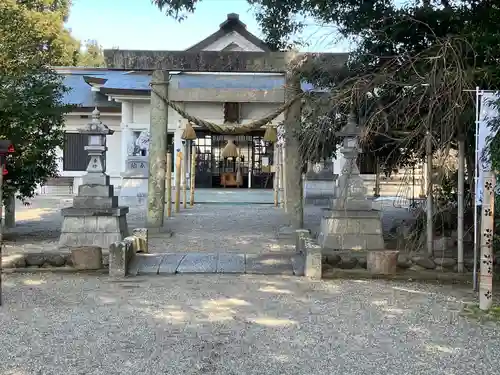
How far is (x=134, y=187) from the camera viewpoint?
698 inches

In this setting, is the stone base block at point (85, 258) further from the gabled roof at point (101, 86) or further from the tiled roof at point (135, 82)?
the gabled roof at point (101, 86)

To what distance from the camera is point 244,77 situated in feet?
36.8

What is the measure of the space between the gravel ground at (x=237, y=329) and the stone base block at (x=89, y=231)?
214cm

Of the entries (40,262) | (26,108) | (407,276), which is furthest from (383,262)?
(26,108)

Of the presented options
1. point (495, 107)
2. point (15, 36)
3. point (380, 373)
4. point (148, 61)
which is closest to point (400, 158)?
point (495, 107)

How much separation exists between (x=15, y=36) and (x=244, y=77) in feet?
14.8

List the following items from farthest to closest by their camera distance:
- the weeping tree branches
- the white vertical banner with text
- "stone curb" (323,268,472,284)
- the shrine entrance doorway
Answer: the shrine entrance doorway < "stone curb" (323,268,472,284) < the weeping tree branches < the white vertical banner with text

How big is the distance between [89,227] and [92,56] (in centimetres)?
3225

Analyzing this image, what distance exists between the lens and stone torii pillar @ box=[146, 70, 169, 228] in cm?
1084

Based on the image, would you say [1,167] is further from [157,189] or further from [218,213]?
[218,213]

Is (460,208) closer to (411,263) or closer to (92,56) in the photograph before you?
(411,263)

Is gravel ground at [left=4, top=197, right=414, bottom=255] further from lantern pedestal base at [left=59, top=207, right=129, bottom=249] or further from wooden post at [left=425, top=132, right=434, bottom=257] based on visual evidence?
wooden post at [left=425, top=132, right=434, bottom=257]

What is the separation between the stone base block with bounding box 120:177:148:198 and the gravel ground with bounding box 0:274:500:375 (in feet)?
34.7

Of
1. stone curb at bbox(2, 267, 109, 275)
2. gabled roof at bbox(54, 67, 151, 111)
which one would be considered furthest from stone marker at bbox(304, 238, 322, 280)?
gabled roof at bbox(54, 67, 151, 111)
